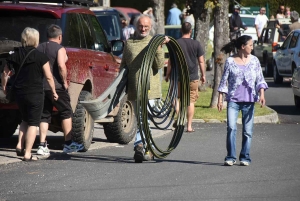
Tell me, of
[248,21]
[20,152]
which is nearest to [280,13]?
[248,21]

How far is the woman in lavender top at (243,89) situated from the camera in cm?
1094

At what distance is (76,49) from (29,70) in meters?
1.18

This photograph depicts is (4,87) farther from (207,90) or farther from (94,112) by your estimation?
(207,90)

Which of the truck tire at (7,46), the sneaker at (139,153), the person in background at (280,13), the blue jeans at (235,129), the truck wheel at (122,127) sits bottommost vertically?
the person in background at (280,13)

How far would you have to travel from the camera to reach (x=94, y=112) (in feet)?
36.2

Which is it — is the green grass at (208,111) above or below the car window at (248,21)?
above

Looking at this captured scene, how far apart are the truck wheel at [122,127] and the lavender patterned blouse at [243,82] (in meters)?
2.71

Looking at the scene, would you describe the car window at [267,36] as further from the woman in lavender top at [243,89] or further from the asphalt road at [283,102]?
the woman in lavender top at [243,89]

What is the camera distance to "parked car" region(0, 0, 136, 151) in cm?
1200

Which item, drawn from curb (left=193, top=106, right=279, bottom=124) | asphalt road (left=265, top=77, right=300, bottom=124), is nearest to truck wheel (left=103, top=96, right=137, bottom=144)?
curb (left=193, top=106, right=279, bottom=124)

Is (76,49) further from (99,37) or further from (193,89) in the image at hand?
(193,89)

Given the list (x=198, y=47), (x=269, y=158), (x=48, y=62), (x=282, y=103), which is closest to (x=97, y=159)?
(x=48, y=62)

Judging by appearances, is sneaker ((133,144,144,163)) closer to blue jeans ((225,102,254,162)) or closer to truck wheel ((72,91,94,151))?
blue jeans ((225,102,254,162))

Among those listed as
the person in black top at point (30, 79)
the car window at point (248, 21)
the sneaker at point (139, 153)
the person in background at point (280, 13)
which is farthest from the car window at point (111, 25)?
the car window at point (248, 21)
